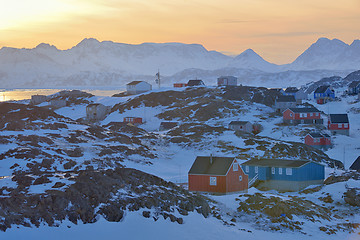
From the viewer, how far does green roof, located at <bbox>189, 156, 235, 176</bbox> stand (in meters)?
45.9

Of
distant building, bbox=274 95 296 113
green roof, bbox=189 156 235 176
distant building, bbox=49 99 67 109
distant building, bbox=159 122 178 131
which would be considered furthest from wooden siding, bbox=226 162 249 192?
distant building, bbox=49 99 67 109

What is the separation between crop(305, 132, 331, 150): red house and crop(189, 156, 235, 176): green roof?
154ft

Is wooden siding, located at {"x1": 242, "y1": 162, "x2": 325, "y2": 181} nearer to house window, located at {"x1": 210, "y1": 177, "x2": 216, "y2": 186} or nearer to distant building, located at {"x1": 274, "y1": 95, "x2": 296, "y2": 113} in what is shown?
house window, located at {"x1": 210, "y1": 177, "x2": 216, "y2": 186}

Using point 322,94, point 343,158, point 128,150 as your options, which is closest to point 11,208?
point 128,150

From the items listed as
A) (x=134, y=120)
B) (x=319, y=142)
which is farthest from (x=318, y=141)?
(x=134, y=120)

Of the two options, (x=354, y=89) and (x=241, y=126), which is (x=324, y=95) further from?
(x=241, y=126)

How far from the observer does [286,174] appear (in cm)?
5322

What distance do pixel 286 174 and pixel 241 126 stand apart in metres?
46.9

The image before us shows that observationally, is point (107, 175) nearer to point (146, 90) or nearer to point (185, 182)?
point (185, 182)

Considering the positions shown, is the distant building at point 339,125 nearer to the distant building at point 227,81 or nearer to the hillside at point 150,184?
the hillside at point 150,184

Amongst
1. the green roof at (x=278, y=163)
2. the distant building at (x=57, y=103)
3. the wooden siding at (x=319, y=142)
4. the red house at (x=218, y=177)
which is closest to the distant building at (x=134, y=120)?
the distant building at (x=57, y=103)

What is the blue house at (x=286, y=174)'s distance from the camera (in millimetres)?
52938

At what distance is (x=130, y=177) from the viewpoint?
3591cm

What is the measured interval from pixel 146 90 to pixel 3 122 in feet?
296
